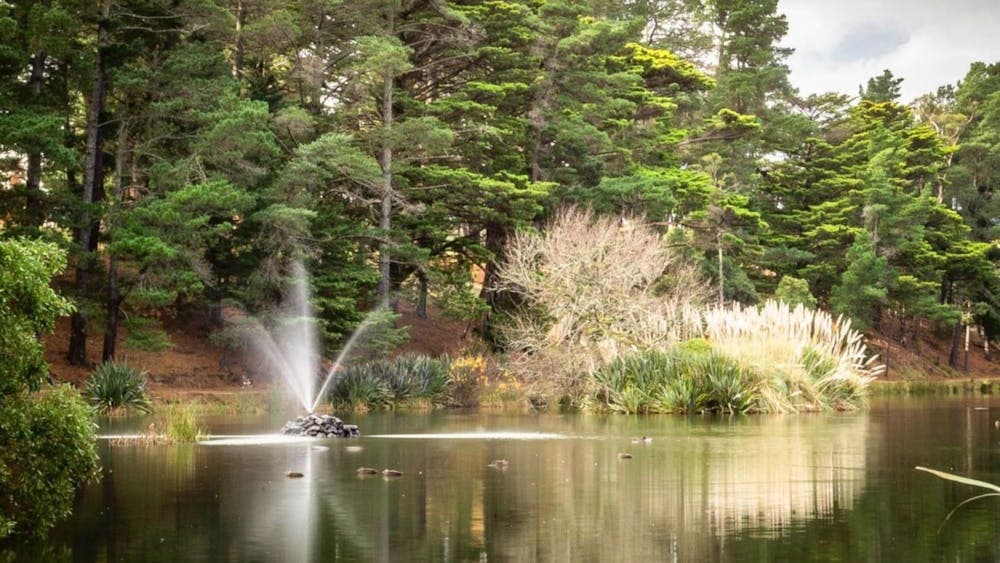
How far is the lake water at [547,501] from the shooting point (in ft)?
29.2

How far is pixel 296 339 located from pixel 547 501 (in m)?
25.0

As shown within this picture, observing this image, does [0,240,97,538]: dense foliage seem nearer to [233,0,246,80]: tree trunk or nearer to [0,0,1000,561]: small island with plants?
[0,0,1000,561]: small island with plants

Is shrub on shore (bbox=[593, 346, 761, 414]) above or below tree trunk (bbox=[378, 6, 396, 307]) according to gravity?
below

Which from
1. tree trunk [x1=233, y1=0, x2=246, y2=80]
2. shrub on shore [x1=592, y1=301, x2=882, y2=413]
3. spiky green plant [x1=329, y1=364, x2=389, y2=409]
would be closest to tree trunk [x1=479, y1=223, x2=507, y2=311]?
tree trunk [x1=233, y1=0, x2=246, y2=80]

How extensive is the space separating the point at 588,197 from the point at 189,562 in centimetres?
3770

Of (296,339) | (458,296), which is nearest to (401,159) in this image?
(458,296)

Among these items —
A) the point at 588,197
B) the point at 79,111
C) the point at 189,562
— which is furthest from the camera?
the point at 588,197

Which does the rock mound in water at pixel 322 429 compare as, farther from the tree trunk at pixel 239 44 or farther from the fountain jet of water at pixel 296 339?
the tree trunk at pixel 239 44

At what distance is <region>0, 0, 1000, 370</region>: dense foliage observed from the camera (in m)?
33.0

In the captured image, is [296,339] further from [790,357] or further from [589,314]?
[790,357]

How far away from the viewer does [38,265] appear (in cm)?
988

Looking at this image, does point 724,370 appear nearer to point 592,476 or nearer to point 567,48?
point 592,476

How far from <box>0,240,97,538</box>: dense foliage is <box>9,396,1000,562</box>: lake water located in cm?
41

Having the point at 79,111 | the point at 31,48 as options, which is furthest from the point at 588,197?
the point at 31,48
